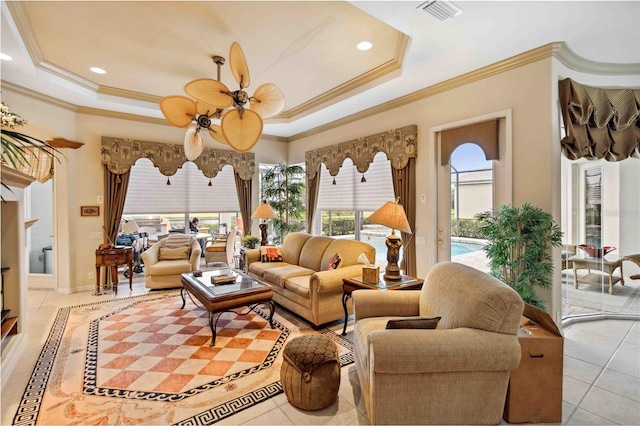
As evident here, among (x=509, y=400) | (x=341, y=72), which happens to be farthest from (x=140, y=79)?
(x=509, y=400)

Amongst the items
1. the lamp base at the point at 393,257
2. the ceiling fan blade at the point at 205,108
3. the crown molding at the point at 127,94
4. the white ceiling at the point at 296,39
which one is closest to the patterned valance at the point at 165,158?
the crown molding at the point at 127,94

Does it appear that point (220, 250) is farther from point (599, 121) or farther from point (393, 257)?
point (599, 121)

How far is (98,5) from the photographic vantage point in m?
2.61

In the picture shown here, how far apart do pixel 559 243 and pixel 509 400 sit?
1784 millimetres

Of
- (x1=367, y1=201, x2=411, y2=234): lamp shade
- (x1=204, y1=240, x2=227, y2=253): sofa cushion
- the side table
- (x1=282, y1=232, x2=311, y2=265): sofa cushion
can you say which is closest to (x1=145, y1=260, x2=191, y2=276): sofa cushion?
(x1=204, y1=240, x2=227, y2=253): sofa cushion

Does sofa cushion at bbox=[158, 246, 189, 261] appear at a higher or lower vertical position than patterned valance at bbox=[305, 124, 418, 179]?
lower

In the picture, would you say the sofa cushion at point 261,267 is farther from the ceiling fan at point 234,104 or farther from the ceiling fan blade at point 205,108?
Answer: the ceiling fan blade at point 205,108

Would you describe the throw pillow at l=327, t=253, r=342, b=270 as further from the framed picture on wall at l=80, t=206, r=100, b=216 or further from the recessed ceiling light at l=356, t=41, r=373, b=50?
the framed picture on wall at l=80, t=206, r=100, b=216

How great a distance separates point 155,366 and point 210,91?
8.30 feet

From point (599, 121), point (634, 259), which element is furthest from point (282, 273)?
point (634, 259)

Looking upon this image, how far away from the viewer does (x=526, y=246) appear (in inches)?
118

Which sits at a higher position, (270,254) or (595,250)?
(595,250)

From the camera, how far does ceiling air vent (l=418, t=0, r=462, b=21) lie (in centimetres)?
236

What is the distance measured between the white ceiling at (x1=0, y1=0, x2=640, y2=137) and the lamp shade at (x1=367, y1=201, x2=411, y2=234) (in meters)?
1.63
